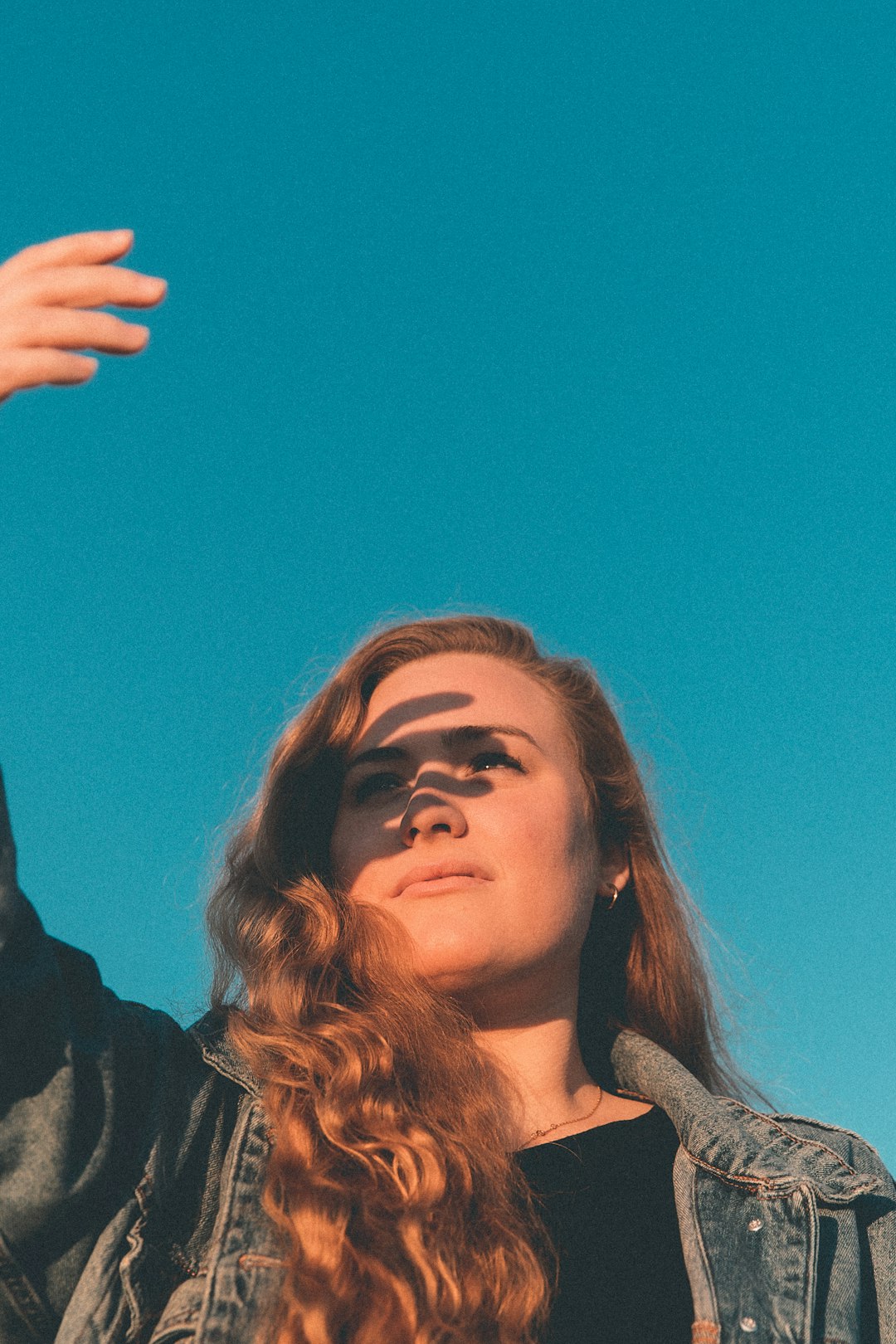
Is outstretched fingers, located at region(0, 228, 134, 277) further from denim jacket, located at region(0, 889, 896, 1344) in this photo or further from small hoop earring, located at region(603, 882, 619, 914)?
small hoop earring, located at region(603, 882, 619, 914)

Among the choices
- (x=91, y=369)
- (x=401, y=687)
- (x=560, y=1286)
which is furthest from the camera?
(x=401, y=687)

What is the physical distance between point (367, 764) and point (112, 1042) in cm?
170

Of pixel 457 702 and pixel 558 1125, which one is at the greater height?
pixel 457 702

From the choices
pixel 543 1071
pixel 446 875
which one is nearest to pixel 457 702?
pixel 446 875

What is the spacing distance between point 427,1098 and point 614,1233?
0.65 metres

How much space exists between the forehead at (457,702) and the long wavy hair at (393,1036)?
4.5 inches

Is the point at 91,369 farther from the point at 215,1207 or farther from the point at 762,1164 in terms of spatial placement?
the point at 762,1164

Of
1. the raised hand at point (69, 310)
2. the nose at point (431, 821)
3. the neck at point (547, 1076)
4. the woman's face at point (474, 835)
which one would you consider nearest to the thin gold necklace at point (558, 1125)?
the neck at point (547, 1076)

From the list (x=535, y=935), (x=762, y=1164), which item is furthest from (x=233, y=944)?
(x=762, y=1164)

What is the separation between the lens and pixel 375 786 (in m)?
4.65

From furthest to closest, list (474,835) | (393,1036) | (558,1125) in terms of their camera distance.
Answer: (474,835) → (558,1125) → (393,1036)

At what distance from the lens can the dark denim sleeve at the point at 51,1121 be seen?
2824 millimetres

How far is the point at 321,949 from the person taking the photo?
407 cm

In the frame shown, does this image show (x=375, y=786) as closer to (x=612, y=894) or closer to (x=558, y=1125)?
(x=612, y=894)
